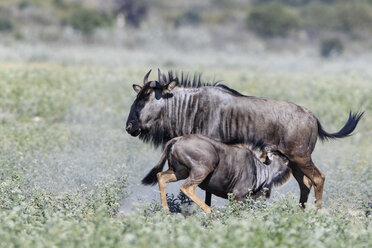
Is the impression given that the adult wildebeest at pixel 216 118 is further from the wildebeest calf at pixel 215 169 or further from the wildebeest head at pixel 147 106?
the wildebeest calf at pixel 215 169

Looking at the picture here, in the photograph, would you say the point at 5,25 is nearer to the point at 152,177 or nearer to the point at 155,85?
the point at 155,85

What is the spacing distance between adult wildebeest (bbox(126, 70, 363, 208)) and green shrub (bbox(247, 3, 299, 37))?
45.1 m

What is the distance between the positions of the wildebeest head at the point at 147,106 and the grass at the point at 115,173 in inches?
26.8

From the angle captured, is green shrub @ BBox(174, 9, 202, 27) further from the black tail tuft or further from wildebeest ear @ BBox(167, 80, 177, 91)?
the black tail tuft

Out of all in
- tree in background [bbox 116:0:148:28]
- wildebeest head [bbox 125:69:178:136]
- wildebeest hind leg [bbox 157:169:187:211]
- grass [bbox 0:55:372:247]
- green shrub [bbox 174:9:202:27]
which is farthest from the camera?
green shrub [bbox 174:9:202:27]

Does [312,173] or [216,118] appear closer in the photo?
[216,118]

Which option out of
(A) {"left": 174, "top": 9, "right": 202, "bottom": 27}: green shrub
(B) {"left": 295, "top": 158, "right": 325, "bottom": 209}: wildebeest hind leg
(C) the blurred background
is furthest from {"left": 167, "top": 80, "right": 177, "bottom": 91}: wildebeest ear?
(A) {"left": 174, "top": 9, "right": 202, "bottom": 27}: green shrub

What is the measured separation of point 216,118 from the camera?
25.7 ft

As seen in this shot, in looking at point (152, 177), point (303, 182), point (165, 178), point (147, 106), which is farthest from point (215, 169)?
point (303, 182)

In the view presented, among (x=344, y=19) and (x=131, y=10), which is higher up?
(x=344, y=19)

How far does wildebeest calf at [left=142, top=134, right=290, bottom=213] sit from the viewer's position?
727 cm

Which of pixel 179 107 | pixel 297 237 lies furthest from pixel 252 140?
pixel 297 237

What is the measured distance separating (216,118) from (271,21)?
45959 millimetres

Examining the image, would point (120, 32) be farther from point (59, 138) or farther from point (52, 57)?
point (59, 138)
